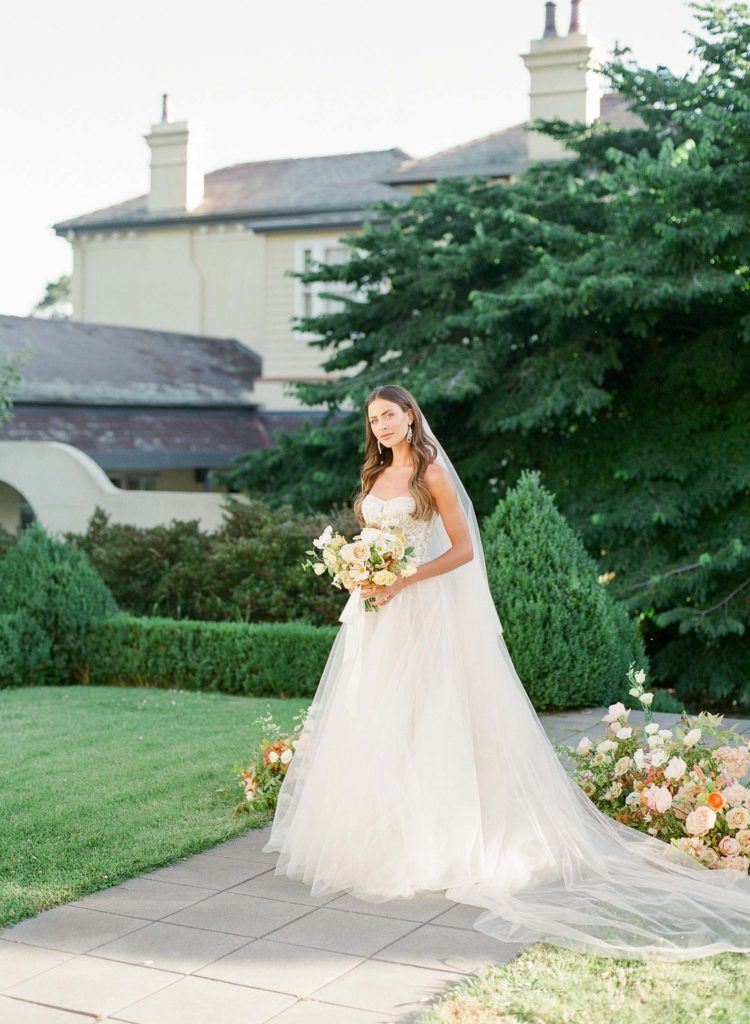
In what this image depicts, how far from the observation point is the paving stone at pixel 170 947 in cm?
474

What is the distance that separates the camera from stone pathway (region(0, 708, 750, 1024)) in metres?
4.29

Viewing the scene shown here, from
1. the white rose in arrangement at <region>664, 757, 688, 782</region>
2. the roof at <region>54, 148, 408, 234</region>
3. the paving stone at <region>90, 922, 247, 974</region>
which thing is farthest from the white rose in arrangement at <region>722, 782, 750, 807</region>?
the roof at <region>54, 148, 408, 234</region>

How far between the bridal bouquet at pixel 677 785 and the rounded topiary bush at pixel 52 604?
22.6ft

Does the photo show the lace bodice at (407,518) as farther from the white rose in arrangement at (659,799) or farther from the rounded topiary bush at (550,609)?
the rounded topiary bush at (550,609)

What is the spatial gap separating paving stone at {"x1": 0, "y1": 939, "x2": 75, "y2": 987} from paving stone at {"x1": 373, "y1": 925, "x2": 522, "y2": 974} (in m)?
1.27

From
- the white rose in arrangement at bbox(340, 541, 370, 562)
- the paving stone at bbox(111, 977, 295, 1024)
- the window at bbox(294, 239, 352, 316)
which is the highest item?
the window at bbox(294, 239, 352, 316)

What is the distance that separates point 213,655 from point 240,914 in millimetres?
7015

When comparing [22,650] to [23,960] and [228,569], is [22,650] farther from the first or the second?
[23,960]

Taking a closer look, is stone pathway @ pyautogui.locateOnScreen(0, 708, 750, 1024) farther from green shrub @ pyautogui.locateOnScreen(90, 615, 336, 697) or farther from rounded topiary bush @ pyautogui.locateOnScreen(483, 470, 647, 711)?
green shrub @ pyautogui.locateOnScreen(90, 615, 336, 697)

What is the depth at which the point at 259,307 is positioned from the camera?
1081 inches

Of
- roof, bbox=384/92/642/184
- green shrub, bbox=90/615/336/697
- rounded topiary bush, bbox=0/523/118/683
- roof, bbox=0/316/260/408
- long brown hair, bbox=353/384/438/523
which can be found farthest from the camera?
roof, bbox=384/92/642/184

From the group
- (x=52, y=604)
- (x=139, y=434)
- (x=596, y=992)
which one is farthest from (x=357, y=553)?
(x=139, y=434)

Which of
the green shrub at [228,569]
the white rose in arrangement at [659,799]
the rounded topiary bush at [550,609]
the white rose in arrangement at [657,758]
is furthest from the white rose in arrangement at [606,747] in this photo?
the green shrub at [228,569]

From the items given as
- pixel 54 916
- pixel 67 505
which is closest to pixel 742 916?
pixel 54 916
